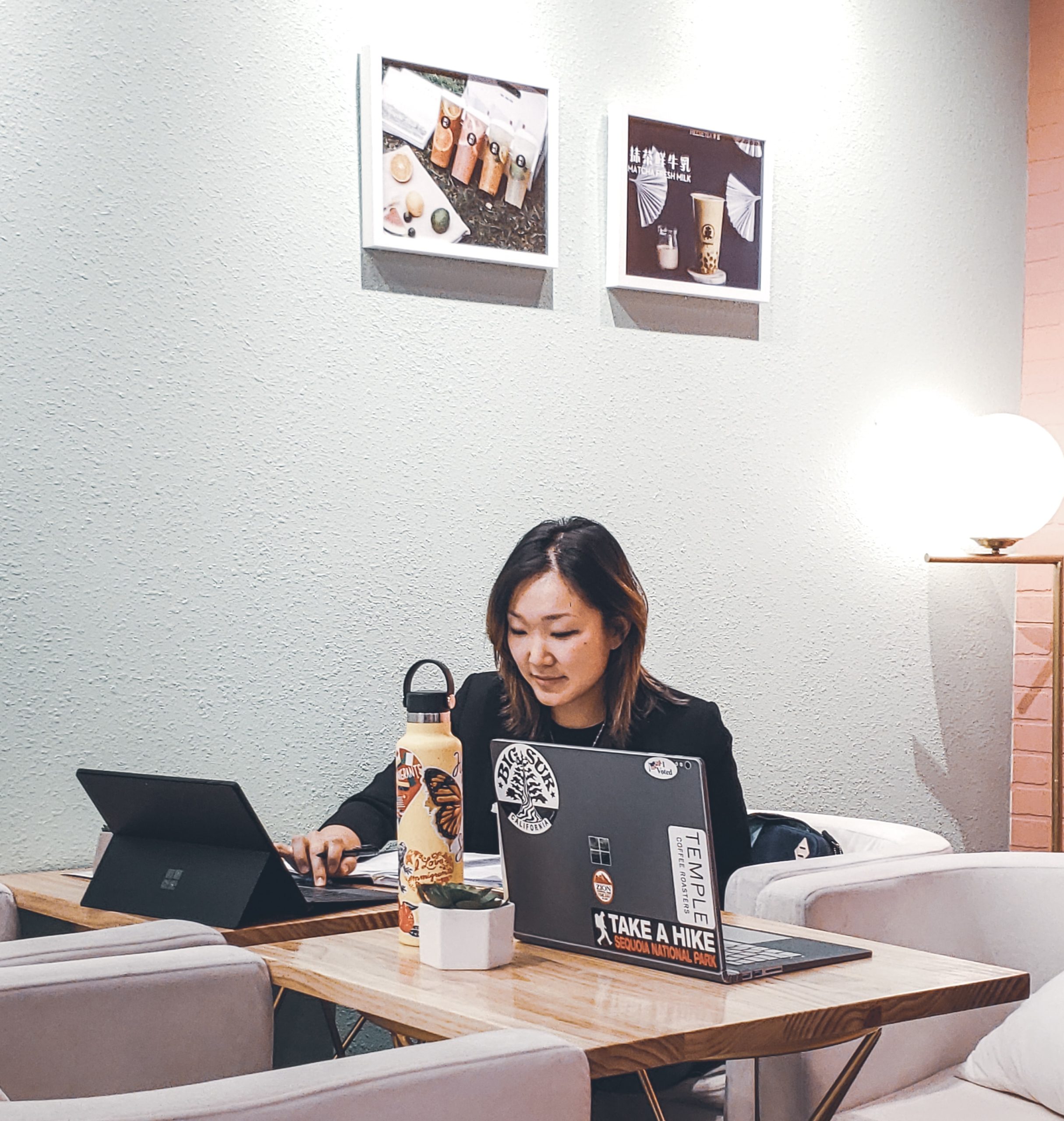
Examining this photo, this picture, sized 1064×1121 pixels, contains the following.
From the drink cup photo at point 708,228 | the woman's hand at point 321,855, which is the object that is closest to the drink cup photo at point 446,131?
the drink cup photo at point 708,228

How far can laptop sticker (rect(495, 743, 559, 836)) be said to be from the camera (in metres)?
1.77

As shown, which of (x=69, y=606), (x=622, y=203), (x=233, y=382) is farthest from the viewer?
(x=622, y=203)

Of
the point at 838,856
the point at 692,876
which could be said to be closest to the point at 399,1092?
the point at 692,876

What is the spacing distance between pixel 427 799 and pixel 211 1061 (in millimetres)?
410

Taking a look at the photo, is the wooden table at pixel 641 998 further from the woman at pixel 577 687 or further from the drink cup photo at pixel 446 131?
the drink cup photo at pixel 446 131

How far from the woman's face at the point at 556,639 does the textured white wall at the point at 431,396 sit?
457 mm

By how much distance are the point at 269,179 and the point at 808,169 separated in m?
1.40

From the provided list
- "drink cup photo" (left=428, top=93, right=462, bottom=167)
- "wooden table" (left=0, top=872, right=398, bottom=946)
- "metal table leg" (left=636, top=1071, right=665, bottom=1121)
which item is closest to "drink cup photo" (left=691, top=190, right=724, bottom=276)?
"drink cup photo" (left=428, top=93, right=462, bottom=167)

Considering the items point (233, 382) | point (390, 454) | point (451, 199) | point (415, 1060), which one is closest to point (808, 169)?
point (451, 199)

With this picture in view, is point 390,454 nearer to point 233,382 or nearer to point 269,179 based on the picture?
point 233,382

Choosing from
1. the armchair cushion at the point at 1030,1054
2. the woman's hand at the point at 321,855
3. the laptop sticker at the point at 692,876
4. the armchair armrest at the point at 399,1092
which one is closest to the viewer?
the armchair armrest at the point at 399,1092

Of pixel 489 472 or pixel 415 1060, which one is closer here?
pixel 415 1060

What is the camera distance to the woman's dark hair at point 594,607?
2527 millimetres

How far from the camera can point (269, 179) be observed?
9.02 ft
